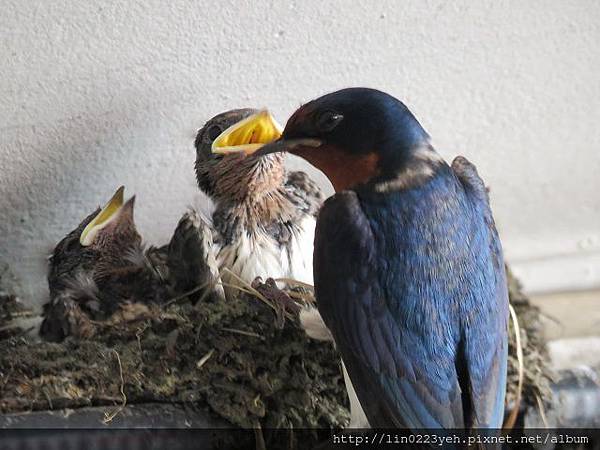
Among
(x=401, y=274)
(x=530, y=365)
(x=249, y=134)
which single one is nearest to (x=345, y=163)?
(x=401, y=274)

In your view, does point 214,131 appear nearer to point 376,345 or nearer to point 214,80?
point 214,80

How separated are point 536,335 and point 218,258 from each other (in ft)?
2.25

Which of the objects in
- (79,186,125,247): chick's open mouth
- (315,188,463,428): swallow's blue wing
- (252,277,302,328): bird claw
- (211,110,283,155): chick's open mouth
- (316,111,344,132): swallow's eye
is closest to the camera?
(315,188,463,428): swallow's blue wing

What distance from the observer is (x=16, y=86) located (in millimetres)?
1816

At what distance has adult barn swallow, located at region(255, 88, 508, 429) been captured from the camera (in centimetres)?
146

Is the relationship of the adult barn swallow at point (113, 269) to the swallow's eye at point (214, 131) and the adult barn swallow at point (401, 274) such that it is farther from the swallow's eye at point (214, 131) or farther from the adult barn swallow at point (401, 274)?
the adult barn swallow at point (401, 274)

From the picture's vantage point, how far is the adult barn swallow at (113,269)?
1.87 meters

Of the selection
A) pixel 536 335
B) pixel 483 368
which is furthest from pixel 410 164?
pixel 536 335

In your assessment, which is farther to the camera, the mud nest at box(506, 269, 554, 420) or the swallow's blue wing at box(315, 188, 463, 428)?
the mud nest at box(506, 269, 554, 420)

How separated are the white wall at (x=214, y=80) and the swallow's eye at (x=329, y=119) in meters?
0.34

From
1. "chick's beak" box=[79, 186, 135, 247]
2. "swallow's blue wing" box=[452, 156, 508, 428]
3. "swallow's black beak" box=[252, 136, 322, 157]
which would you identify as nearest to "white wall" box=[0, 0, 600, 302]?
"chick's beak" box=[79, 186, 135, 247]

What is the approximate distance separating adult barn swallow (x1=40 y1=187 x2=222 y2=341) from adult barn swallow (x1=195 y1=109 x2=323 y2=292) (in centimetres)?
8

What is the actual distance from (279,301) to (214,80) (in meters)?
0.48

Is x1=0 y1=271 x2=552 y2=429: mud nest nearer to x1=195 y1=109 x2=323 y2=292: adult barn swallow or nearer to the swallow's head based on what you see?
x1=195 y1=109 x2=323 y2=292: adult barn swallow
